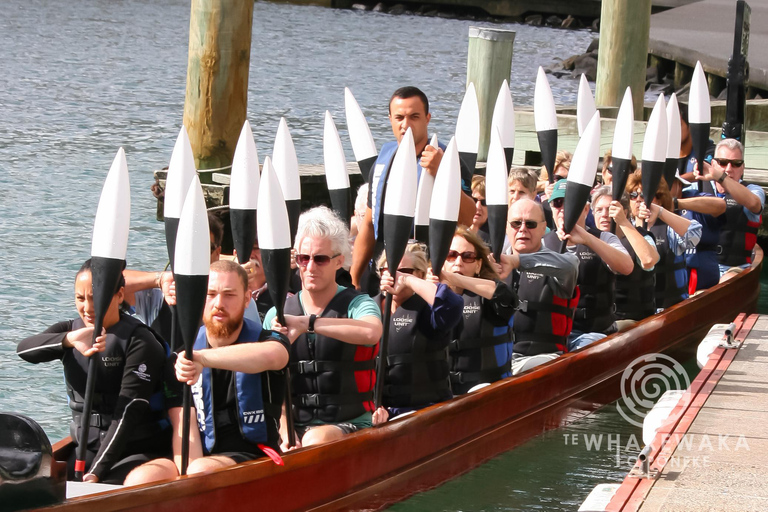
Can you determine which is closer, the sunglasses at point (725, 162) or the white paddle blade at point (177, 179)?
the white paddle blade at point (177, 179)

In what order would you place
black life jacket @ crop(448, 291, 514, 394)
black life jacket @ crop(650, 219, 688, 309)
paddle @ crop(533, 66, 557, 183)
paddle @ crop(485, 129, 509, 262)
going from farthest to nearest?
paddle @ crop(533, 66, 557, 183) → black life jacket @ crop(650, 219, 688, 309) → paddle @ crop(485, 129, 509, 262) → black life jacket @ crop(448, 291, 514, 394)

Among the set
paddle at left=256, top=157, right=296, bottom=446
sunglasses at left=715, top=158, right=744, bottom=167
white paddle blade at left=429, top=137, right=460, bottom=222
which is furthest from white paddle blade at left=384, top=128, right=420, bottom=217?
sunglasses at left=715, top=158, right=744, bottom=167

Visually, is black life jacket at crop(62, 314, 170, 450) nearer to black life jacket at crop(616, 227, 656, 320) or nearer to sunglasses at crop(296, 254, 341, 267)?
sunglasses at crop(296, 254, 341, 267)

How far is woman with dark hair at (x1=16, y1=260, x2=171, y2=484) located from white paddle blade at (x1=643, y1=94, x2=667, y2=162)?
3.53 m

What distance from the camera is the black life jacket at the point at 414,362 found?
16.7 ft

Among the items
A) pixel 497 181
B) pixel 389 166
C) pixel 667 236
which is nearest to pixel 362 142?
pixel 389 166

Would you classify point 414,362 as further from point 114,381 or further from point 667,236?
point 667,236

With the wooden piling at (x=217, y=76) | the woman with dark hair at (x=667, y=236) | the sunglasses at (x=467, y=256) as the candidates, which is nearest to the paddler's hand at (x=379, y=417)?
the sunglasses at (x=467, y=256)

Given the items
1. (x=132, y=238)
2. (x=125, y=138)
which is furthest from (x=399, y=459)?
(x=125, y=138)

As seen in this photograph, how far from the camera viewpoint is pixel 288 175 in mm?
Result: 5562

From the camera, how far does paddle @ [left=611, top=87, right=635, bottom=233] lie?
6645 mm

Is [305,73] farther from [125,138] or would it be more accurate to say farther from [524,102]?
[125,138]

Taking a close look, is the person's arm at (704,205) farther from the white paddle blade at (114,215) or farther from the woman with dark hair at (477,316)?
the white paddle blade at (114,215)

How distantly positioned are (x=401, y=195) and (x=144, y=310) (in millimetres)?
1223
